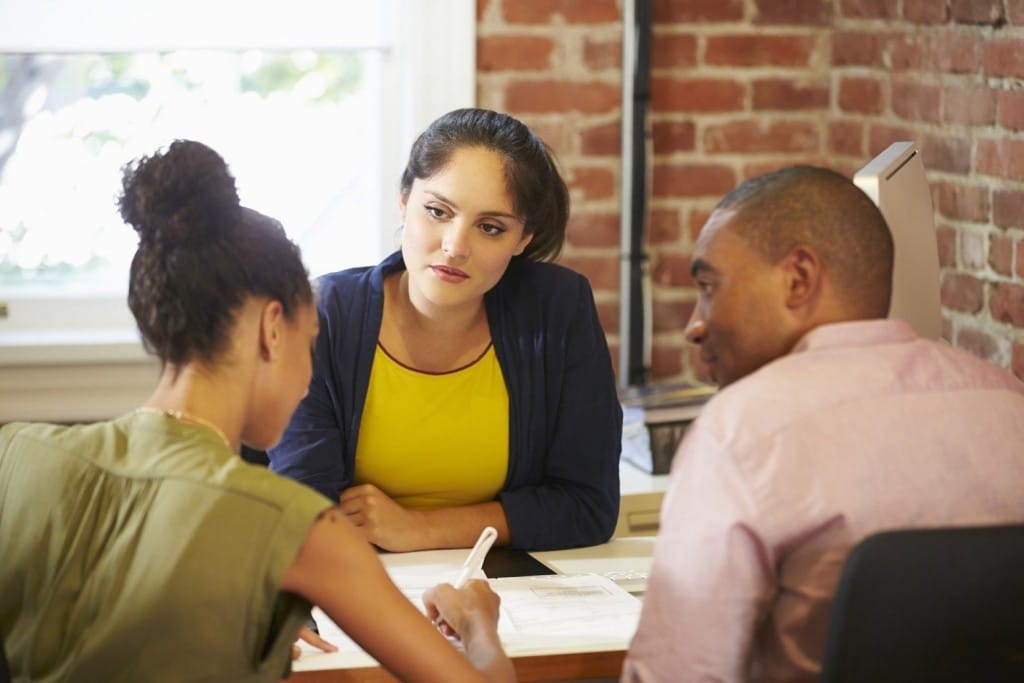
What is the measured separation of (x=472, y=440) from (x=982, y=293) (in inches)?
38.5

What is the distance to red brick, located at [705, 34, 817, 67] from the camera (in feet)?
9.87

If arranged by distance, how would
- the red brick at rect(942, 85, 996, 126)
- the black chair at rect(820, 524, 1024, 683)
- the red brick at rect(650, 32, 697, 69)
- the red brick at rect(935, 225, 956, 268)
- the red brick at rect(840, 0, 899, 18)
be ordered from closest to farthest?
the black chair at rect(820, 524, 1024, 683) < the red brick at rect(942, 85, 996, 126) < the red brick at rect(935, 225, 956, 268) < the red brick at rect(840, 0, 899, 18) < the red brick at rect(650, 32, 697, 69)

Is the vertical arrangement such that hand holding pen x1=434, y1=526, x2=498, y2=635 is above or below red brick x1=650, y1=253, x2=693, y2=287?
below

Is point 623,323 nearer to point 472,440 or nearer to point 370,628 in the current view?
point 472,440

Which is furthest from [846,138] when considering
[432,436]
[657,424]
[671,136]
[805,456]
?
[805,456]

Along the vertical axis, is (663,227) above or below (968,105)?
below

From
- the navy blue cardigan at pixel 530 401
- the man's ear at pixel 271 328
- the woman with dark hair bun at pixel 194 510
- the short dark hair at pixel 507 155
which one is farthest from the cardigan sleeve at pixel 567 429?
the man's ear at pixel 271 328

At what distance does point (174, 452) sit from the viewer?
1.35m

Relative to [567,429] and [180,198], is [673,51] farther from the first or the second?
[180,198]

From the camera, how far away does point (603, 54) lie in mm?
2928

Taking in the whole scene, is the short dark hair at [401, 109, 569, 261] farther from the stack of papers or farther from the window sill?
the window sill

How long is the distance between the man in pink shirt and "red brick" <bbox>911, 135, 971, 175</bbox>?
114cm

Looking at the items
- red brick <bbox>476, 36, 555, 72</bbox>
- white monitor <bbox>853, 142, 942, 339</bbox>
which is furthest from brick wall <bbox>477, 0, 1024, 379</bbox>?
white monitor <bbox>853, 142, 942, 339</bbox>

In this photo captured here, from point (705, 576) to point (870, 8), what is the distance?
1.88 m
